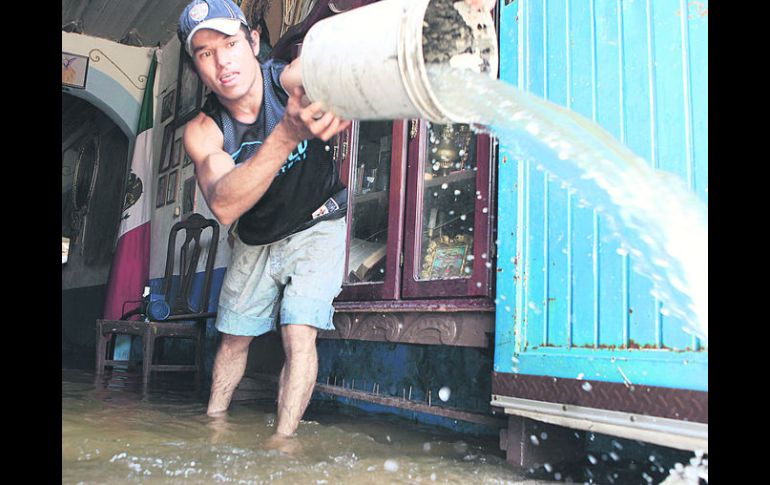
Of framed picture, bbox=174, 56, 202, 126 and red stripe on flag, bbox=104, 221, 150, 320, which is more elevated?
framed picture, bbox=174, 56, 202, 126

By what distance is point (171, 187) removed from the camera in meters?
5.43

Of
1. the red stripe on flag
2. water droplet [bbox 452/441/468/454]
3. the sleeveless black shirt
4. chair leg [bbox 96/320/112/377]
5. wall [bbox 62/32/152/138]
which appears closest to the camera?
water droplet [bbox 452/441/468/454]

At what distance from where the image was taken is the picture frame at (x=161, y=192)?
18.3 ft

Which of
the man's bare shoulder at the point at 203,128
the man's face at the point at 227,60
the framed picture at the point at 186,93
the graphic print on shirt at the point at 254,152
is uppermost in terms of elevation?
the framed picture at the point at 186,93

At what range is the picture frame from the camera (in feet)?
18.3

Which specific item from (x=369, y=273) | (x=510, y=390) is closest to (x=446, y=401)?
(x=369, y=273)

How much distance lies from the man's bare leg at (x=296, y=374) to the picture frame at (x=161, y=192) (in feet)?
12.2

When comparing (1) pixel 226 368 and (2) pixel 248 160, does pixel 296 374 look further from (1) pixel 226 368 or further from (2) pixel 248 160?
(2) pixel 248 160

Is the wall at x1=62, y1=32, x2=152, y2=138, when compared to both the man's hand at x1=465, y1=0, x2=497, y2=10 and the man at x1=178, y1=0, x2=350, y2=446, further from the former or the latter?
the man's hand at x1=465, y1=0, x2=497, y2=10

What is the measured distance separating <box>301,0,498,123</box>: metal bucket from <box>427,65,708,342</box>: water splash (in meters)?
0.08

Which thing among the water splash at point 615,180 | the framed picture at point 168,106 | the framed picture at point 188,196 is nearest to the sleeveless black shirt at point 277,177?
the water splash at point 615,180

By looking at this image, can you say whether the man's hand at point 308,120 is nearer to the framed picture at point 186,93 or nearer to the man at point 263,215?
the man at point 263,215

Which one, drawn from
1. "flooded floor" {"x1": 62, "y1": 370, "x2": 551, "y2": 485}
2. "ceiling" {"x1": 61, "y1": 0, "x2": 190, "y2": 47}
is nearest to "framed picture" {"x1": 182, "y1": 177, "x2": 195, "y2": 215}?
"ceiling" {"x1": 61, "y1": 0, "x2": 190, "y2": 47}
